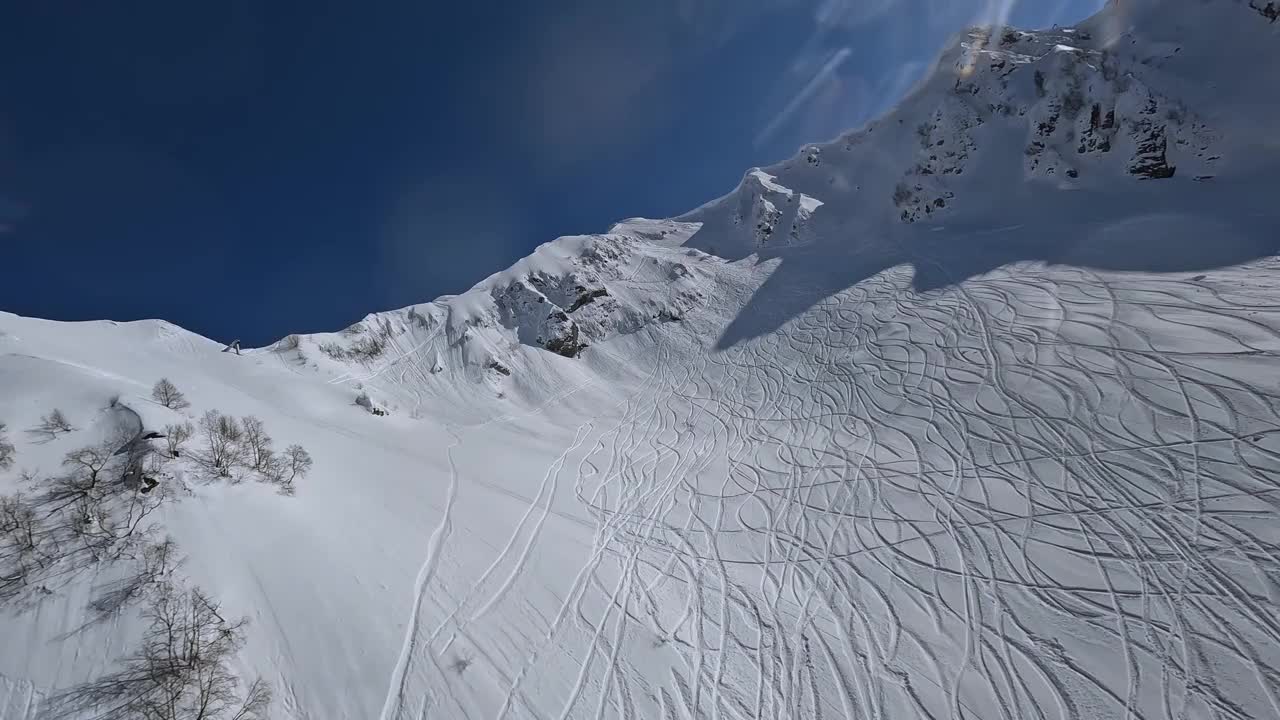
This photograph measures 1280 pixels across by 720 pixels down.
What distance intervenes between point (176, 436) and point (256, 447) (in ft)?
5.22

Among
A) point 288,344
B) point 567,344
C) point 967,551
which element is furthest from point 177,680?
point 288,344

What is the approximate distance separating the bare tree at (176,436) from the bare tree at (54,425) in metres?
2.24

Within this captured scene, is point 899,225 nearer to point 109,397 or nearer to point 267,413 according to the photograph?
point 267,413

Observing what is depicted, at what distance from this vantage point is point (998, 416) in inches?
424

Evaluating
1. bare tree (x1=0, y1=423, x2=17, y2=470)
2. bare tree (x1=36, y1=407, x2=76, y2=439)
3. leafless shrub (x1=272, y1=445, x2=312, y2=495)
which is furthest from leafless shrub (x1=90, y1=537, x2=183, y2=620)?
bare tree (x1=36, y1=407, x2=76, y2=439)

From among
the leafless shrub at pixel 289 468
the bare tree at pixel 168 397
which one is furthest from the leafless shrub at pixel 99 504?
the bare tree at pixel 168 397

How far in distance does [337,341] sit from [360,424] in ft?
39.2

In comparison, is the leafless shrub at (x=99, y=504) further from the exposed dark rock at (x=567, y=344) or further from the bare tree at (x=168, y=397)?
the exposed dark rock at (x=567, y=344)

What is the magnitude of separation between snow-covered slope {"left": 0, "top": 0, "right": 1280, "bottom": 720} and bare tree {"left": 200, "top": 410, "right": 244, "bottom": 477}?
437mm

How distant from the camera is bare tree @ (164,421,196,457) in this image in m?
9.52

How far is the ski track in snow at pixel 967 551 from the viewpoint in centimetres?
580

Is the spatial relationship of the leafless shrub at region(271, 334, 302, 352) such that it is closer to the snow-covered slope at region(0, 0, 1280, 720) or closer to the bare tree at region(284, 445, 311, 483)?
the snow-covered slope at region(0, 0, 1280, 720)

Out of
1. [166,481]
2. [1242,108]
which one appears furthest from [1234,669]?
[1242,108]

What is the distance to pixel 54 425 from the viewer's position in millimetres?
9953
